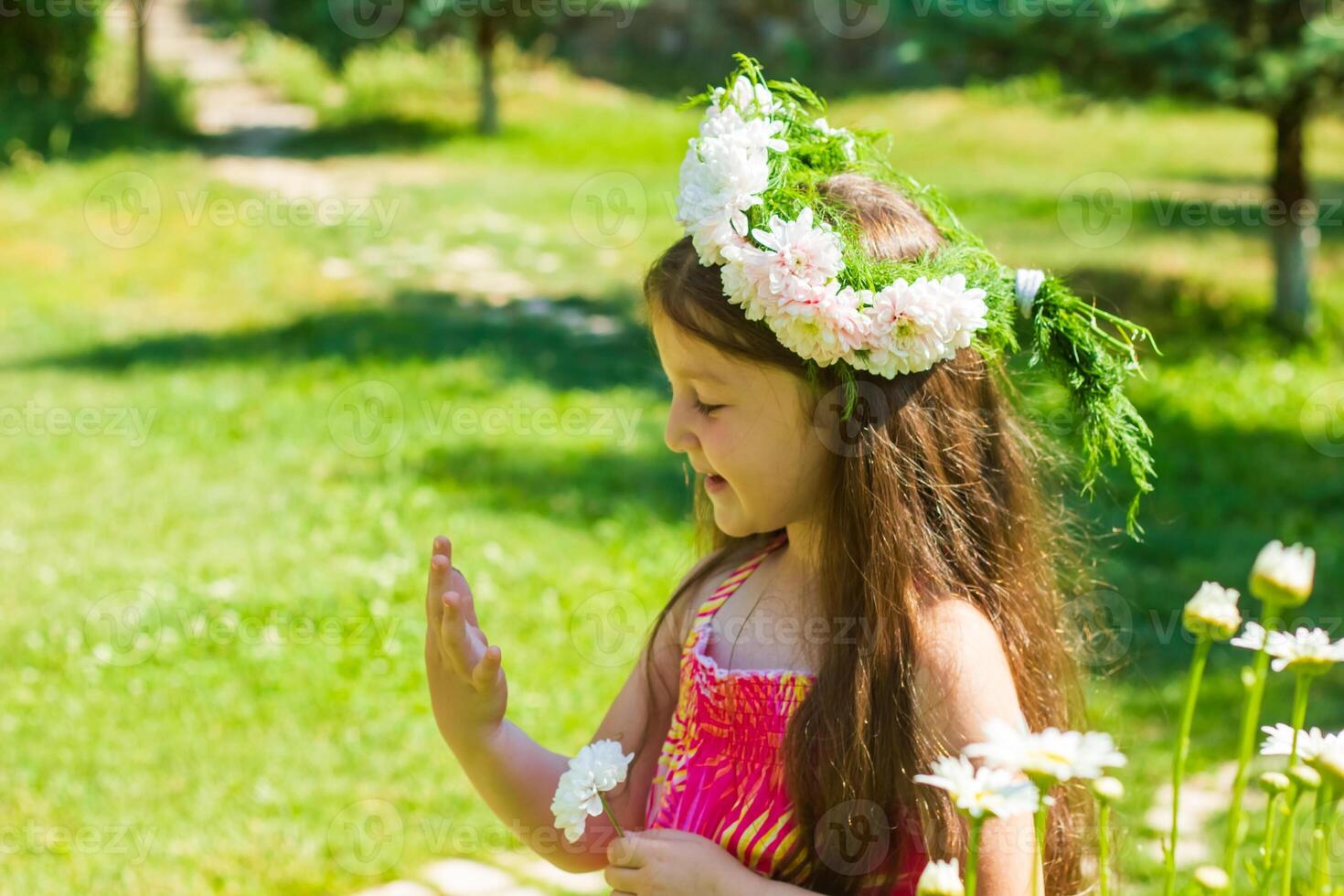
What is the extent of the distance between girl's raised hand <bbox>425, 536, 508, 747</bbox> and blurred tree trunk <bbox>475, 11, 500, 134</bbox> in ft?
Result: 42.7

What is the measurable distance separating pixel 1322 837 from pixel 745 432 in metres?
0.76

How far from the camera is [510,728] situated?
1867 mm

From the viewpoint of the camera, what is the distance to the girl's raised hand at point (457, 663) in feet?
5.64

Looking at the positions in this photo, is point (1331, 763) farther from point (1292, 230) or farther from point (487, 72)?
point (487, 72)

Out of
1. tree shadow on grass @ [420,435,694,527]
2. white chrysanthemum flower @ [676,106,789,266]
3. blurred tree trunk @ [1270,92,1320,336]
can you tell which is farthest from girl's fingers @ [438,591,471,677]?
blurred tree trunk @ [1270,92,1320,336]

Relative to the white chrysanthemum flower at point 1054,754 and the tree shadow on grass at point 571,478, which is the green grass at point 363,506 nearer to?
the tree shadow on grass at point 571,478

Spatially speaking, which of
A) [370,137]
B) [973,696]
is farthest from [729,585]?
[370,137]

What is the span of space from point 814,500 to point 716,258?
1.04 ft

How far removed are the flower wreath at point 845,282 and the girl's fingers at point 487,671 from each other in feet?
1.65

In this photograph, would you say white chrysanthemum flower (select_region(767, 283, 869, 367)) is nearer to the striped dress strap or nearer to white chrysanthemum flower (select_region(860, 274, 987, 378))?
white chrysanthemum flower (select_region(860, 274, 987, 378))

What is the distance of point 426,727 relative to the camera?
3727 millimetres

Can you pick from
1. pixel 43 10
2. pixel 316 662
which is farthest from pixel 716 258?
pixel 43 10

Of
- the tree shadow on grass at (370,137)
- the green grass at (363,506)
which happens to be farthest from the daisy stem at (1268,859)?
the tree shadow on grass at (370,137)

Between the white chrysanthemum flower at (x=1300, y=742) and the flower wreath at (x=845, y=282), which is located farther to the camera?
the flower wreath at (x=845, y=282)
